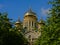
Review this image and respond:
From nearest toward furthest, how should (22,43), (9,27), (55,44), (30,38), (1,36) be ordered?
(55,44)
(1,36)
(9,27)
(22,43)
(30,38)

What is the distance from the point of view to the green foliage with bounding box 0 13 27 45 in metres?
27.3

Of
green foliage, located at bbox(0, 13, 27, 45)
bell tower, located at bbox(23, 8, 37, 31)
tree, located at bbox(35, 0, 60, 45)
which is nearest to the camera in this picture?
tree, located at bbox(35, 0, 60, 45)

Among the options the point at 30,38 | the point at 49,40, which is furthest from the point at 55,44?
the point at 30,38

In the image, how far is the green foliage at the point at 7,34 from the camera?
27.3m

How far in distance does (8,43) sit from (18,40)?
73.7 inches

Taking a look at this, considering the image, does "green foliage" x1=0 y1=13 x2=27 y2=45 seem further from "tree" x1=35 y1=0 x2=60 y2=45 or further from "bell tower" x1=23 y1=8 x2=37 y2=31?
"bell tower" x1=23 y1=8 x2=37 y2=31

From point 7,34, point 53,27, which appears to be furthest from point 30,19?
point 53,27

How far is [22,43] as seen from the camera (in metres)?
31.3

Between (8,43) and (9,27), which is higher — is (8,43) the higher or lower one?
the lower one

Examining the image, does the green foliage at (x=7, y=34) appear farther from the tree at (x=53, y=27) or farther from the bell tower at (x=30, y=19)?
the bell tower at (x=30, y=19)

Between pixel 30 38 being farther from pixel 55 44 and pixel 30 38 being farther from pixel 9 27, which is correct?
pixel 55 44

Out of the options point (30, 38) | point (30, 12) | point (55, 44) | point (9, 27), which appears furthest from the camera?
point (30, 12)

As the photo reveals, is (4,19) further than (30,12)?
No

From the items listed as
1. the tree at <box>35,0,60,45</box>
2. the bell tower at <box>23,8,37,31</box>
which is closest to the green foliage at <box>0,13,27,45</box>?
the tree at <box>35,0,60,45</box>
